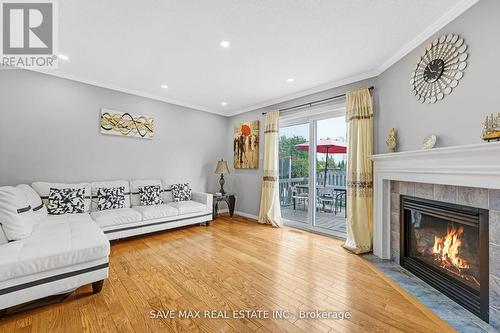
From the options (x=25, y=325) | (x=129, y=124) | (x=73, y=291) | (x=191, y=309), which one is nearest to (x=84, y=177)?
(x=129, y=124)

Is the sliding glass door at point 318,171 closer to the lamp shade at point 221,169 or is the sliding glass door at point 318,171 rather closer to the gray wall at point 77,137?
the lamp shade at point 221,169

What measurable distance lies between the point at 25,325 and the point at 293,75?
3938 millimetres

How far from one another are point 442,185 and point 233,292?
234 centimetres

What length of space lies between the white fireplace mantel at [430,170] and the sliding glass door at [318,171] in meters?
0.82

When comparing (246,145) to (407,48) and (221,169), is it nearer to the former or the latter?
(221,169)

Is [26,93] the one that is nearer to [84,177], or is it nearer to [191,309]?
[84,177]

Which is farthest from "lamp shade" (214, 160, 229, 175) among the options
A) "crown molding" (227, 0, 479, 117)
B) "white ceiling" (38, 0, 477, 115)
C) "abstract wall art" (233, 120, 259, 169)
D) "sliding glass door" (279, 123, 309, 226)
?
"crown molding" (227, 0, 479, 117)

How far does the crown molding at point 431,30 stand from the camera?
70.4 inches

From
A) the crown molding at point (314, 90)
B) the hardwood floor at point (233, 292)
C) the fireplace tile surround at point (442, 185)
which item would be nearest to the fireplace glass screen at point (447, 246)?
A: the fireplace tile surround at point (442, 185)

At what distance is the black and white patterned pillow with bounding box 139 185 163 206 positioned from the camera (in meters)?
3.79

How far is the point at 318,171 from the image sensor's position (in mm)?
3939

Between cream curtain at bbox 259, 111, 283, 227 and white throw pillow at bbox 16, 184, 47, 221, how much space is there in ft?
11.4

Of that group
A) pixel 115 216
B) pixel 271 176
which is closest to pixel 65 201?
pixel 115 216

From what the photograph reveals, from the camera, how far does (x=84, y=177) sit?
3.51m
